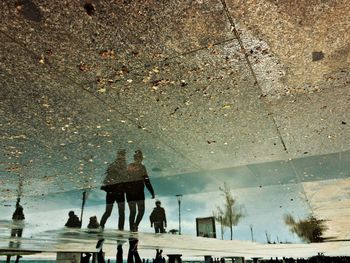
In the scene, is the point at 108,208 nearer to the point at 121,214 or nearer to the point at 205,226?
the point at 121,214

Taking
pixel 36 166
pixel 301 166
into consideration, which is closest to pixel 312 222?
pixel 301 166

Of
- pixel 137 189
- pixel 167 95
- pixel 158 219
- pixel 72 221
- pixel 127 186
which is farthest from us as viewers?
pixel 72 221

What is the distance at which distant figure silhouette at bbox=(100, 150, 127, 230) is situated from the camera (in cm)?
558

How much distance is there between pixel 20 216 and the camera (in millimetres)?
8602

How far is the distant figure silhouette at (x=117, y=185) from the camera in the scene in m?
5.58

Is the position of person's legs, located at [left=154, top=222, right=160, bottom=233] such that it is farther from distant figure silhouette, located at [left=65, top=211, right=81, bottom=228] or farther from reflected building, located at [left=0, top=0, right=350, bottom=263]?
distant figure silhouette, located at [left=65, top=211, right=81, bottom=228]

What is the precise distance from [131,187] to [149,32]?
4.52 m

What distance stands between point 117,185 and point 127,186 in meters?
0.27

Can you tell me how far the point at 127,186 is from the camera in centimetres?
645

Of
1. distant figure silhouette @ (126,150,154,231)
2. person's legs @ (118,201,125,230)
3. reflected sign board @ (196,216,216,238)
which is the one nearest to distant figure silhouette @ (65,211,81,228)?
distant figure silhouette @ (126,150,154,231)

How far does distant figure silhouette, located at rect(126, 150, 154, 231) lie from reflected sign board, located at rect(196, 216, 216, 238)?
20.7ft

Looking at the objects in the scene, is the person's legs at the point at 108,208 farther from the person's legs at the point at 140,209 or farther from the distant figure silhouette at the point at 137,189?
the person's legs at the point at 140,209

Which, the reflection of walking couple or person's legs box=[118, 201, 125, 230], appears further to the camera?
person's legs box=[118, 201, 125, 230]

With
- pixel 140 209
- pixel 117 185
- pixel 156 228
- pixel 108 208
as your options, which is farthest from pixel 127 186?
pixel 156 228
